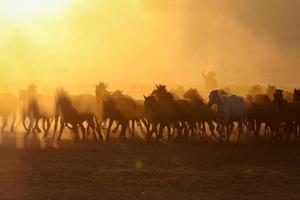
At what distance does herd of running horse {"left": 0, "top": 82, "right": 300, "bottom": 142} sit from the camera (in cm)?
2491

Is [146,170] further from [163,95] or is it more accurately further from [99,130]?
[163,95]

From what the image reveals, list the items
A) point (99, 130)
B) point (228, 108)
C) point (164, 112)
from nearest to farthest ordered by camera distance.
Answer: point (99, 130)
point (164, 112)
point (228, 108)

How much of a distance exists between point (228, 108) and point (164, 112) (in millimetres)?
2305

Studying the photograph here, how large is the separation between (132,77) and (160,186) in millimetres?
103171

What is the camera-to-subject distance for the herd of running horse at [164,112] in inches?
981

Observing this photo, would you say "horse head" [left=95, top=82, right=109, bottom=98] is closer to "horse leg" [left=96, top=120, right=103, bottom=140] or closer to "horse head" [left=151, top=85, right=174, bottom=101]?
"horse leg" [left=96, top=120, right=103, bottom=140]

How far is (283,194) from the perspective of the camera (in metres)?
14.0

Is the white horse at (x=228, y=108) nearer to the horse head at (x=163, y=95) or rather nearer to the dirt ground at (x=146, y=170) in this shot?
the horse head at (x=163, y=95)

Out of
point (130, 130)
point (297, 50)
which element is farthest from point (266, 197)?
point (297, 50)

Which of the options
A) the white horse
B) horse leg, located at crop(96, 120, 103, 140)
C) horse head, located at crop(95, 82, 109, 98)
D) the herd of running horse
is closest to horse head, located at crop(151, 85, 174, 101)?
the herd of running horse

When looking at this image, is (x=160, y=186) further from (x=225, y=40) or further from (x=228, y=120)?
(x=225, y=40)

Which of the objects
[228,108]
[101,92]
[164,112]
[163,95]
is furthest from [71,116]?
[228,108]

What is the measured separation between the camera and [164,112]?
25.0 m

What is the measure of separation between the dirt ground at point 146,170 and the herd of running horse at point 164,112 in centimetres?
173
